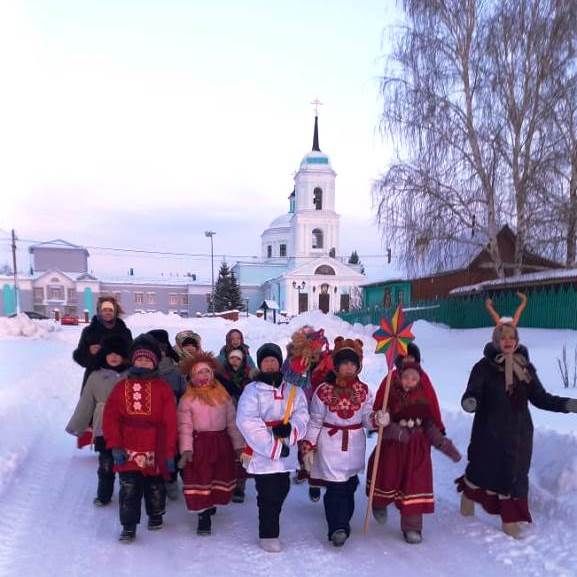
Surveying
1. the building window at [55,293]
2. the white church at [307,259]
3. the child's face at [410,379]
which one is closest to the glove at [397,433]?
the child's face at [410,379]

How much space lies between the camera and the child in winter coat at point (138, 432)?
4.07 m

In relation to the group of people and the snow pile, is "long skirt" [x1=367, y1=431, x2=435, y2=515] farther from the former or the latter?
the snow pile

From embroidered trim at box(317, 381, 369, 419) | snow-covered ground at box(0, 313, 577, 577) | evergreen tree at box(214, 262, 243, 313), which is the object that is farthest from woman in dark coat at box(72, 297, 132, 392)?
evergreen tree at box(214, 262, 243, 313)

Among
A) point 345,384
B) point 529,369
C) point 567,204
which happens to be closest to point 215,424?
point 345,384

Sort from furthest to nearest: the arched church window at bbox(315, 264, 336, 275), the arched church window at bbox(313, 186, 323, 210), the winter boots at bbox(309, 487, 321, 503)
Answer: the arched church window at bbox(313, 186, 323, 210) < the arched church window at bbox(315, 264, 336, 275) < the winter boots at bbox(309, 487, 321, 503)

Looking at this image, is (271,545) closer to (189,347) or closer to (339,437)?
(339,437)

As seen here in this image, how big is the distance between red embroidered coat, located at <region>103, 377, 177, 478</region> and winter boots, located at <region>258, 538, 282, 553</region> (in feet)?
2.99

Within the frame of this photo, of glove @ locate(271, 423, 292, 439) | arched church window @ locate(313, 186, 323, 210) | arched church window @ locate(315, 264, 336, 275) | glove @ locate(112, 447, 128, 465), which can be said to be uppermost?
arched church window @ locate(313, 186, 323, 210)

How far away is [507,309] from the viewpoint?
47.8ft

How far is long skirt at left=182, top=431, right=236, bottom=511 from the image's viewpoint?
418 cm

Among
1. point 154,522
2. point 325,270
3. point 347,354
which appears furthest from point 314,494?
point 325,270

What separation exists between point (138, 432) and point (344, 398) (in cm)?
161

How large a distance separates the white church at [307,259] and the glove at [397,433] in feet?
144

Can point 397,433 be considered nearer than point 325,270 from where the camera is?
Yes
